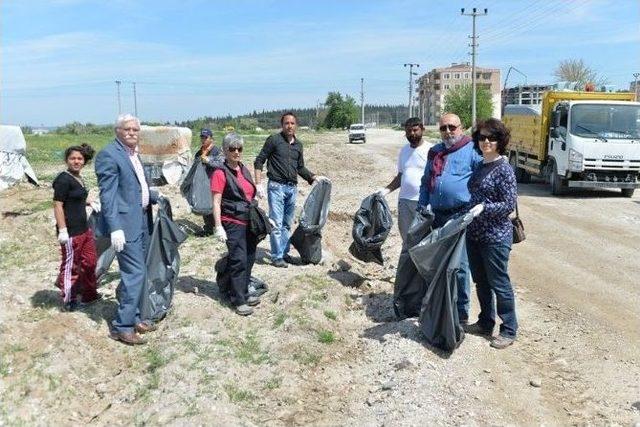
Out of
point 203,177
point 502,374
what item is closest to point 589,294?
point 502,374

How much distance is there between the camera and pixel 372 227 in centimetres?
609

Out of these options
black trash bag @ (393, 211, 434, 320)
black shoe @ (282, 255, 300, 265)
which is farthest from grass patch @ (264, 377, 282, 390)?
black shoe @ (282, 255, 300, 265)

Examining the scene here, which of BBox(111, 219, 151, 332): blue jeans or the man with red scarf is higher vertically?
the man with red scarf

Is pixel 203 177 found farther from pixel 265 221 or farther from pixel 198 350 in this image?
pixel 198 350

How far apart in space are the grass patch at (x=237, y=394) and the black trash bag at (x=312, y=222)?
2.81 m

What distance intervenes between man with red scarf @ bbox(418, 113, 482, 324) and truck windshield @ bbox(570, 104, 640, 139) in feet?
31.2

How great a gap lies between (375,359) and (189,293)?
208cm

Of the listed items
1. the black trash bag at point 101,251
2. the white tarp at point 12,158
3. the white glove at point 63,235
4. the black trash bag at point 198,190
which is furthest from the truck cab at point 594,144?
the white tarp at point 12,158

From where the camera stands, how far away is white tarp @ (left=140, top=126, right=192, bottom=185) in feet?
46.2

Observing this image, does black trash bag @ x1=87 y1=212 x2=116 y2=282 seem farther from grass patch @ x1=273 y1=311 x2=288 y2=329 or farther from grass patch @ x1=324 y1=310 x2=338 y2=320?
grass patch @ x1=324 y1=310 x2=338 y2=320

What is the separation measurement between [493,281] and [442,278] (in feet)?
1.38

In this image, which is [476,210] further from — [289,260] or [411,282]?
[289,260]

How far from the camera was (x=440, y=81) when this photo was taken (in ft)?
407

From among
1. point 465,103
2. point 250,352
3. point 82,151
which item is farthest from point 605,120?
point 465,103
